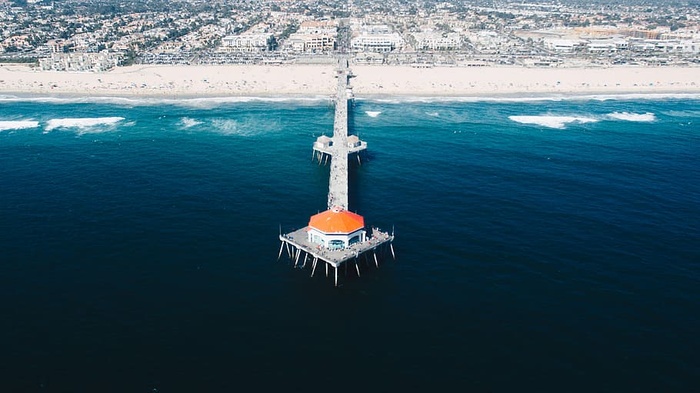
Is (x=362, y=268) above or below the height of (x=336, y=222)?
below

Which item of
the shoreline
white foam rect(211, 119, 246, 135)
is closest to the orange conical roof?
white foam rect(211, 119, 246, 135)

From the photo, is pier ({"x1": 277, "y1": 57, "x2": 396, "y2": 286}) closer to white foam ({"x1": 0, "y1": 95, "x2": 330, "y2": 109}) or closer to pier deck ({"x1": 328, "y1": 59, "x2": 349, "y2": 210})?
pier deck ({"x1": 328, "y1": 59, "x2": 349, "y2": 210})

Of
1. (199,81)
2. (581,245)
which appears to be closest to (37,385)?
(581,245)

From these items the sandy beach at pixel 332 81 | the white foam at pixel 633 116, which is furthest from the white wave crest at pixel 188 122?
the white foam at pixel 633 116

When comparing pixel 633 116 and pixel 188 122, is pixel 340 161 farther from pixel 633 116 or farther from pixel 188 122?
pixel 633 116

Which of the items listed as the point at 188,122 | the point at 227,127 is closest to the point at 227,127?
the point at 227,127

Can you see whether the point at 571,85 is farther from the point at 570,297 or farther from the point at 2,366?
the point at 2,366

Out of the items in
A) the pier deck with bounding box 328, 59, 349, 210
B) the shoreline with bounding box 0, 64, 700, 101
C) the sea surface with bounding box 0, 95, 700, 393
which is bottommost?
the sea surface with bounding box 0, 95, 700, 393

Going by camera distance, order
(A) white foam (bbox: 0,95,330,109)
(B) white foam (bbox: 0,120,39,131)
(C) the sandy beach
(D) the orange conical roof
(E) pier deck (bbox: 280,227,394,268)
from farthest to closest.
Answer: (C) the sandy beach < (A) white foam (bbox: 0,95,330,109) < (B) white foam (bbox: 0,120,39,131) < (D) the orange conical roof < (E) pier deck (bbox: 280,227,394,268)
